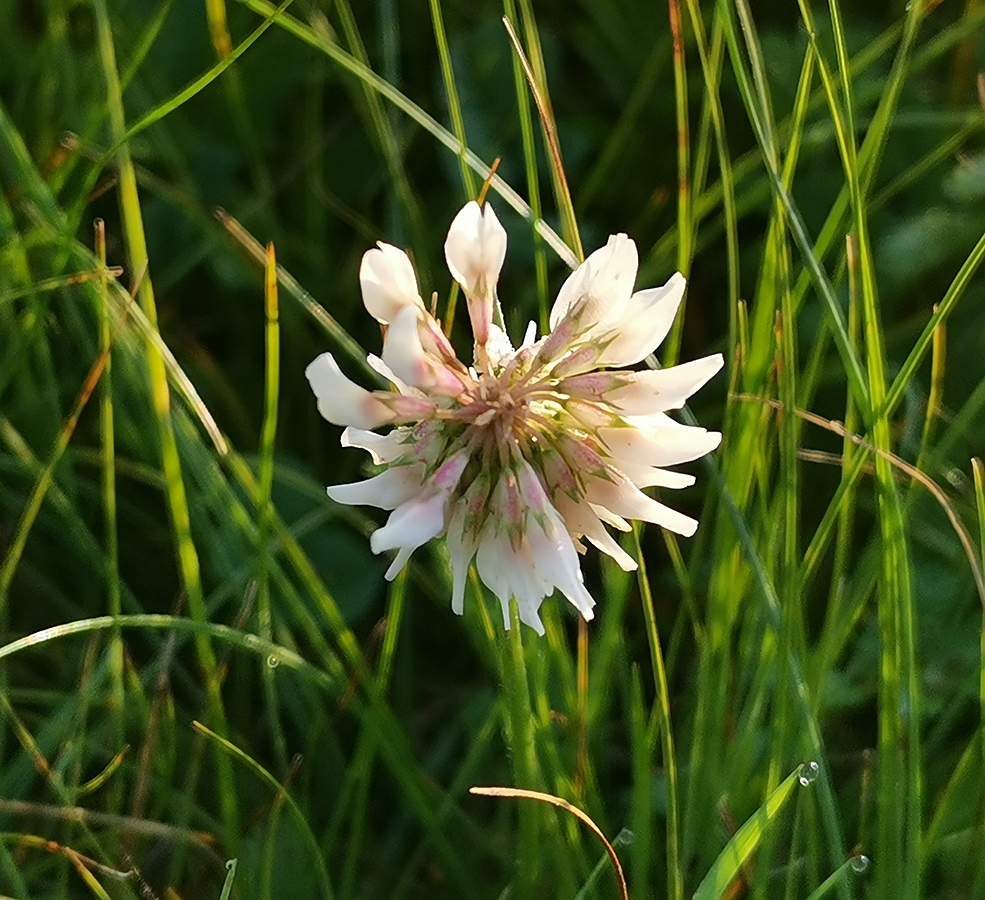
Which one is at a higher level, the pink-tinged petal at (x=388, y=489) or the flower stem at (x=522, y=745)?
the pink-tinged petal at (x=388, y=489)

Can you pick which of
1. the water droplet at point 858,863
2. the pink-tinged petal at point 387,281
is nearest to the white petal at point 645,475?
the pink-tinged petal at point 387,281

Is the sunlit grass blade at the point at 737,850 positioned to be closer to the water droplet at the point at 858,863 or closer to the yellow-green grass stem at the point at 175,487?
the water droplet at the point at 858,863

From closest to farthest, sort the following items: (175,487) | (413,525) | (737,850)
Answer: (413,525) → (737,850) → (175,487)

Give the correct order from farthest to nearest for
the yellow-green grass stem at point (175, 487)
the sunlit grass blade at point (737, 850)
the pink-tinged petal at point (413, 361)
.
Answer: the yellow-green grass stem at point (175, 487) < the sunlit grass blade at point (737, 850) < the pink-tinged petal at point (413, 361)

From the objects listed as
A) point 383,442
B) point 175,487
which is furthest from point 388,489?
point 175,487

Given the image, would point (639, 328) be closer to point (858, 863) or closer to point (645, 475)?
point (645, 475)

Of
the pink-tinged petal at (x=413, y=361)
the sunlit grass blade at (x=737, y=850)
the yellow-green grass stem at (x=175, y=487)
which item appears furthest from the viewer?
the yellow-green grass stem at (x=175, y=487)

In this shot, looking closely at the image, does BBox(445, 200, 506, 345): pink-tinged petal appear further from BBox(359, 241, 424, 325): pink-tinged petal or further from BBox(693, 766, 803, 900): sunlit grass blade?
BBox(693, 766, 803, 900): sunlit grass blade
